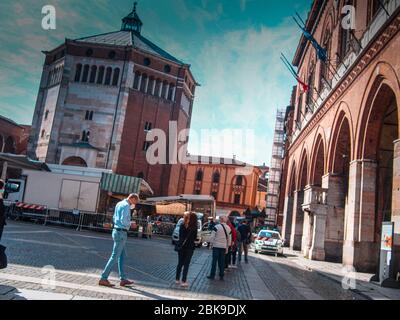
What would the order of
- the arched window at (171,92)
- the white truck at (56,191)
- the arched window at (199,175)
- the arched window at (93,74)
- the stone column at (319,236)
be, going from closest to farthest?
the stone column at (319,236), the white truck at (56,191), the arched window at (93,74), the arched window at (171,92), the arched window at (199,175)

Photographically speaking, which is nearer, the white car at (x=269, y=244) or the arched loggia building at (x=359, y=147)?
the arched loggia building at (x=359, y=147)

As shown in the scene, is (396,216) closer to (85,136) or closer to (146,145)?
(146,145)

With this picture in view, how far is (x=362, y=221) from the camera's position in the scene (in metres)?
14.5

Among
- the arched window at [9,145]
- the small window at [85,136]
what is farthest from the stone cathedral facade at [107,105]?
the arched window at [9,145]

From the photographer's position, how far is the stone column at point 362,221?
47.4 ft

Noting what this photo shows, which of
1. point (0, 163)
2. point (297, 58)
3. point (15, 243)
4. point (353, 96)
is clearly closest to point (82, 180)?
point (0, 163)

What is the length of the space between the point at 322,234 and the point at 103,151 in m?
25.5

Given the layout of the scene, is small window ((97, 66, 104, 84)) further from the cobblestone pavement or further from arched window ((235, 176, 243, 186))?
arched window ((235, 176, 243, 186))

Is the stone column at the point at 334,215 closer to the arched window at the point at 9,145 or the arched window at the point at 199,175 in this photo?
the arched window at the point at 9,145

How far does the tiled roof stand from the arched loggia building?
24023 mm

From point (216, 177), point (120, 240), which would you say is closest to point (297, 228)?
point (120, 240)

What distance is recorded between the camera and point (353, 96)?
639 inches

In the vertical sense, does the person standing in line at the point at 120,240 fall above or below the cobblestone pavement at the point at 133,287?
above
